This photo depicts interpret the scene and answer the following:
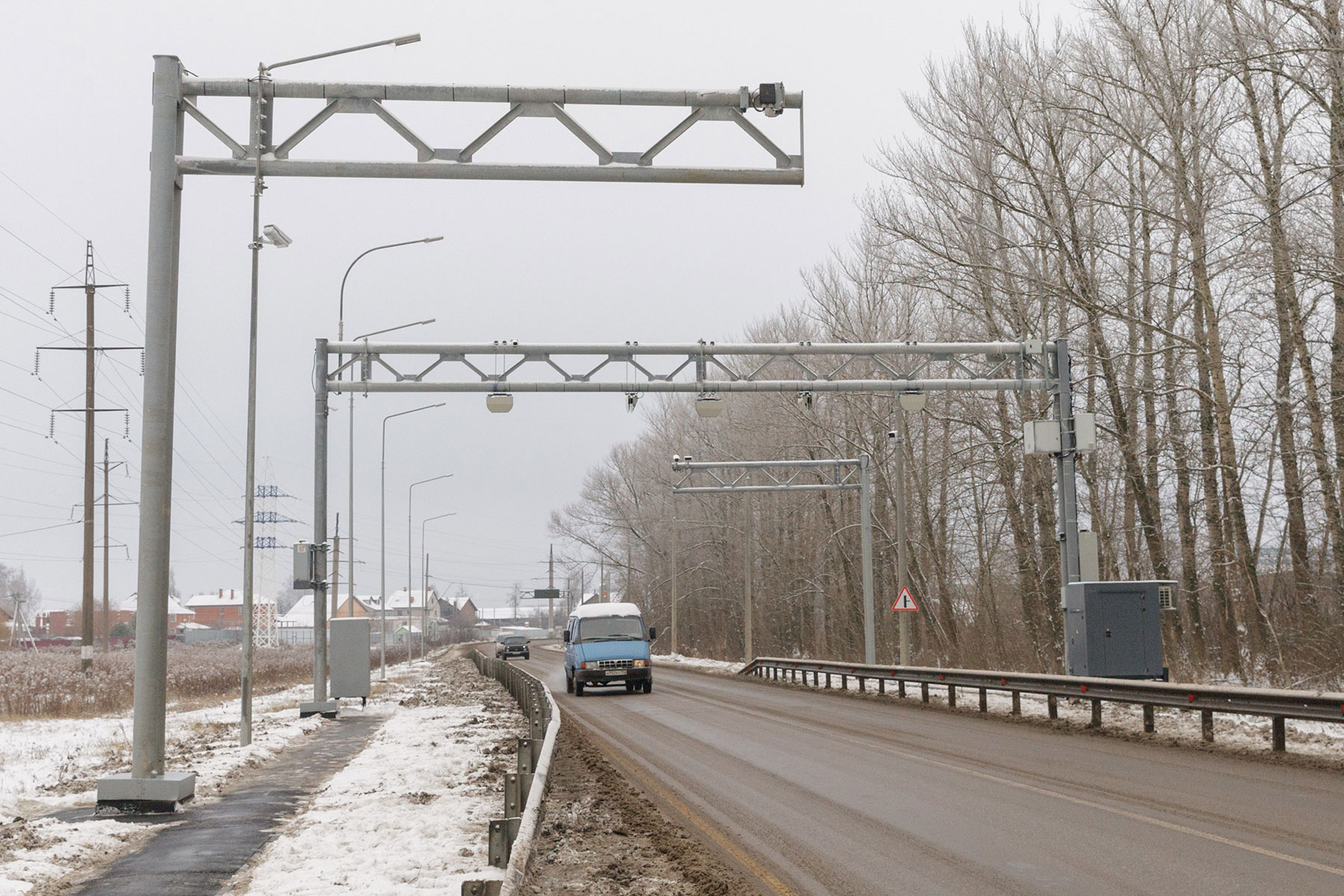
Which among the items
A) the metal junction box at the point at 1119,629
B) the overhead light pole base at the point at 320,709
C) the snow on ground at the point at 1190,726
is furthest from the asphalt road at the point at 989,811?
the overhead light pole base at the point at 320,709

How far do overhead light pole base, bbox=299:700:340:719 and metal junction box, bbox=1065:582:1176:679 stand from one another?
14264 mm

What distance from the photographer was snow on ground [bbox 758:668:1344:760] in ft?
49.6

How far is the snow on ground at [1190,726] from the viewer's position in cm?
1511

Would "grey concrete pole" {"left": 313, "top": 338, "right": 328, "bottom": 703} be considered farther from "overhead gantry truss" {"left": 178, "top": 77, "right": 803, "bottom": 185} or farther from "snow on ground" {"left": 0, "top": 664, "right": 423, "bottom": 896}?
"overhead gantry truss" {"left": 178, "top": 77, "right": 803, "bottom": 185}

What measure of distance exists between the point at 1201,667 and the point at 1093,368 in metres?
8.93

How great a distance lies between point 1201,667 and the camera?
23484mm

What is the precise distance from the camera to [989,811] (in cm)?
1096

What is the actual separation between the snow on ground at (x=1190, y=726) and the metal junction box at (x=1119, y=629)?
79cm

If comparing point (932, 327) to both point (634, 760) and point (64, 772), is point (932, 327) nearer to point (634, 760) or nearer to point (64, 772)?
point (634, 760)

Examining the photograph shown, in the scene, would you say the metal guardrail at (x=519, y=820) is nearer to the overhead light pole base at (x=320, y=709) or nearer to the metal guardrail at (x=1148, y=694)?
the metal guardrail at (x=1148, y=694)

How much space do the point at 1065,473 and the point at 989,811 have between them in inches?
541

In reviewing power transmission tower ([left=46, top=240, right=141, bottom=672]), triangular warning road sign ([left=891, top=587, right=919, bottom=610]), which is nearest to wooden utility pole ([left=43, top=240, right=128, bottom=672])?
power transmission tower ([left=46, top=240, right=141, bottom=672])

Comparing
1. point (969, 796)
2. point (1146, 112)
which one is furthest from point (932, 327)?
point (969, 796)

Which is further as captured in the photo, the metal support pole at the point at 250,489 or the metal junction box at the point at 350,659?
the metal junction box at the point at 350,659
